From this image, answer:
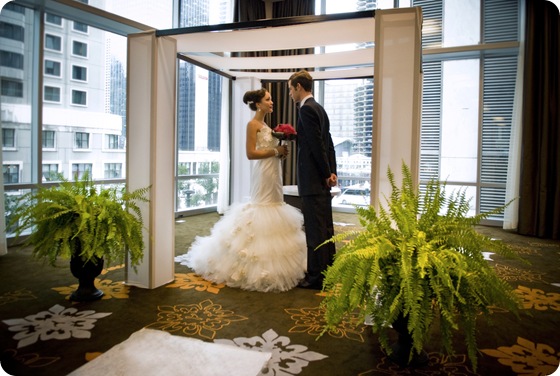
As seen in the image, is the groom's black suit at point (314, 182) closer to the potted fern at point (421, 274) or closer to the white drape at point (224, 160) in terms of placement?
the potted fern at point (421, 274)

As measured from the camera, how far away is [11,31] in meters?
4.71

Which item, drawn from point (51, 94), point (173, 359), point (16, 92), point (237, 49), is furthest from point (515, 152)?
point (16, 92)

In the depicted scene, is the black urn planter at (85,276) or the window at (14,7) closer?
the black urn planter at (85,276)

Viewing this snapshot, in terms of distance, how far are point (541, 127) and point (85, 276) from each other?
21.3ft

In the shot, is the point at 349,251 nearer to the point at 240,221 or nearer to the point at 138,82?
the point at 240,221

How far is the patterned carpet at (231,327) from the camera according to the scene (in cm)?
214

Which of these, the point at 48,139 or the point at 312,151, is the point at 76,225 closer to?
the point at 312,151

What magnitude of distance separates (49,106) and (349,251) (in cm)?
480

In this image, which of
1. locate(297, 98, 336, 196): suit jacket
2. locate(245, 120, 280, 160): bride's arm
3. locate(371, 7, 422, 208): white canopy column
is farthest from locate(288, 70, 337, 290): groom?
locate(371, 7, 422, 208): white canopy column

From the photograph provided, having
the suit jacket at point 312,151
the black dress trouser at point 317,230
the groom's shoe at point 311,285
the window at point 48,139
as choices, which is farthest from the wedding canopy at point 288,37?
the window at point 48,139

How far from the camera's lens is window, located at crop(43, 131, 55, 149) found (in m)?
5.16

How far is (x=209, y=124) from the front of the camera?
7734mm

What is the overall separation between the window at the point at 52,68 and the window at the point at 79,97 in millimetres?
315

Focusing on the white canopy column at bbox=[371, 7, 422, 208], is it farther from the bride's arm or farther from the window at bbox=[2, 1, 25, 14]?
the window at bbox=[2, 1, 25, 14]
